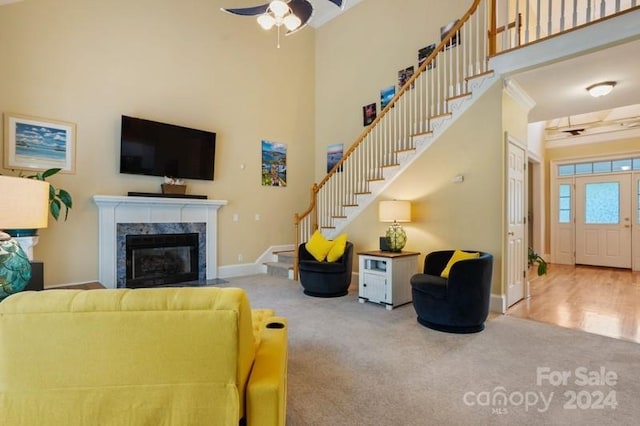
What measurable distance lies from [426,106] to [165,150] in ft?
13.8

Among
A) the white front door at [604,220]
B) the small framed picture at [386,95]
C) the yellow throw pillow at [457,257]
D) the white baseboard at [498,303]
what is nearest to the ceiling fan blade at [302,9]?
the small framed picture at [386,95]

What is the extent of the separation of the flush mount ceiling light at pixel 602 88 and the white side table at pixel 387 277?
2934 mm

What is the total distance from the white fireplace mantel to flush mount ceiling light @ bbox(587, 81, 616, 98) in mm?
5601

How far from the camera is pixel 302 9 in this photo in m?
3.94

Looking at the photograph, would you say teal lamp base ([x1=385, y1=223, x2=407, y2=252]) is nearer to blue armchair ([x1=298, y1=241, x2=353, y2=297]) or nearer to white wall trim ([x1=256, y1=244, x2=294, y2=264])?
blue armchair ([x1=298, y1=241, x2=353, y2=297])

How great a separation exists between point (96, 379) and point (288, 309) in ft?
10.1

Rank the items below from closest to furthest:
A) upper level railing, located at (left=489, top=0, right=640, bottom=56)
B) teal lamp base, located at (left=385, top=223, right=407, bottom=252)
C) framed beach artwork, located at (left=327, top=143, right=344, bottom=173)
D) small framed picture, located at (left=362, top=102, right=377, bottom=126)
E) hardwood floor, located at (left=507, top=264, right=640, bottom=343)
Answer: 1. upper level railing, located at (left=489, top=0, right=640, bottom=56)
2. hardwood floor, located at (left=507, top=264, right=640, bottom=343)
3. teal lamp base, located at (left=385, top=223, right=407, bottom=252)
4. small framed picture, located at (left=362, top=102, right=377, bottom=126)
5. framed beach artwork, located at (left=327, top=143, right=344, bottom=173)

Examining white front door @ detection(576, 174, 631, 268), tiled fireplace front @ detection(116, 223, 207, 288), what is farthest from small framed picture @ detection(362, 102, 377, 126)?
white front door @ detection(576, 174, 631, 268)

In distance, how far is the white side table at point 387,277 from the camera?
422 cm

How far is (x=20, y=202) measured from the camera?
1769 millimetres

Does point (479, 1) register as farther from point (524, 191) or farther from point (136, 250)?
point (136, 250)

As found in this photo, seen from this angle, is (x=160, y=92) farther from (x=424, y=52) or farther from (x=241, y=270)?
(x=424, y=52)

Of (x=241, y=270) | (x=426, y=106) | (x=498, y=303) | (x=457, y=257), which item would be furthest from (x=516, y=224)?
(x=241, y=270)

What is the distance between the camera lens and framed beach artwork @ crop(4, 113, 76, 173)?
4.26 meters
